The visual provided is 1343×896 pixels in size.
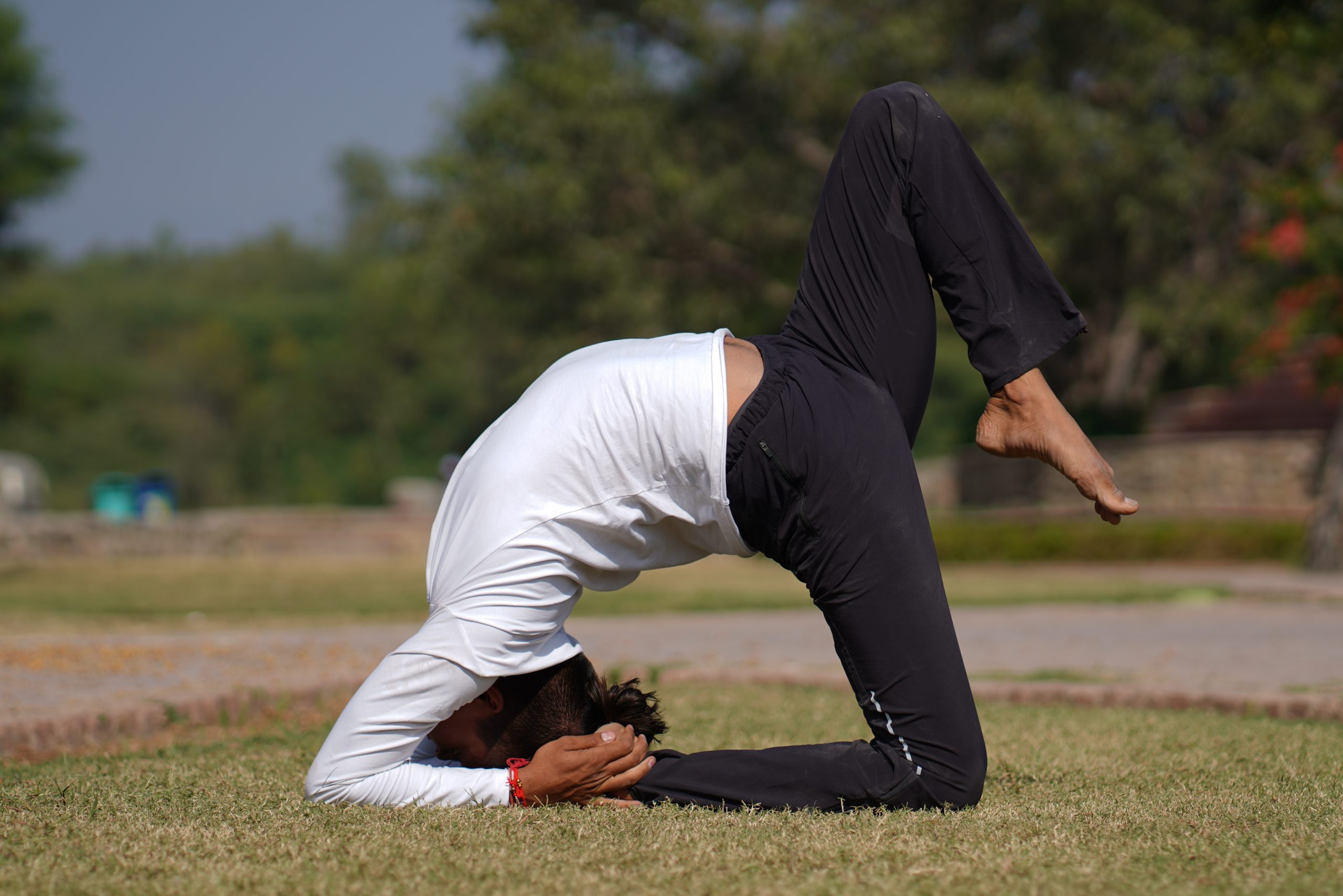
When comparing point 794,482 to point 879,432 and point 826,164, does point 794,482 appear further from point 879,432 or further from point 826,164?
point 826,164

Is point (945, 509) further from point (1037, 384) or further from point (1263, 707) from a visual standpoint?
point (1037, 384)

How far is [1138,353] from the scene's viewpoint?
24688mm

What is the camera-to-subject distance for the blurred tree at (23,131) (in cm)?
2488

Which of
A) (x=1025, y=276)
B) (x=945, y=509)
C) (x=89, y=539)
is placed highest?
(x=1025, y=276)

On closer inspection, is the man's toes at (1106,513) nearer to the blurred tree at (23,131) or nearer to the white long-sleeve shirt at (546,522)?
the white long-sleeve shirt at (546,522)

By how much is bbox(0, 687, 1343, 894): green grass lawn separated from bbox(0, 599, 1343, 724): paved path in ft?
5.36

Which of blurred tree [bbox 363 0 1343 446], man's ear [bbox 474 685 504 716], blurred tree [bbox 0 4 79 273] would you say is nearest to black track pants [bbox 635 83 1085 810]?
man's ear [bbox 474 685 504 716]

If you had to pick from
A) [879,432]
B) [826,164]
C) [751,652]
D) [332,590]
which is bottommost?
[332,590]

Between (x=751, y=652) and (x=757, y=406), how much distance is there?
4.93 metres

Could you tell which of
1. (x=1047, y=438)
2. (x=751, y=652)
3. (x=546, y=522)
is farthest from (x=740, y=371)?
(x=751, y=652)

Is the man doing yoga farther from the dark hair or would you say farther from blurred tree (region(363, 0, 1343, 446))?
blurred tree (region(363, 0, 1343, 446))

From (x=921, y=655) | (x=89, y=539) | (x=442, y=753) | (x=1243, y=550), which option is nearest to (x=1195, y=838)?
(x=921, y=655)

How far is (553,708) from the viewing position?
3.06 metres

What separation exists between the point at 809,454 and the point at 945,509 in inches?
972
